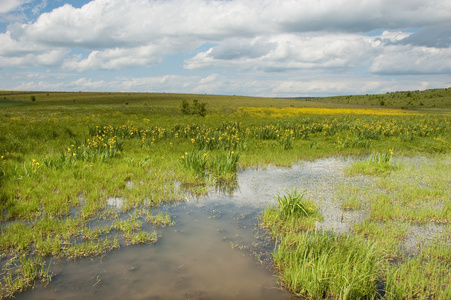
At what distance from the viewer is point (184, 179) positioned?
894cm

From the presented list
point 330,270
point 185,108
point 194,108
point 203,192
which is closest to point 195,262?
point 330,270

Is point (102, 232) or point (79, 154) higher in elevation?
point (79, 154)

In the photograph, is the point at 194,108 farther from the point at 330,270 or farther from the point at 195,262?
the point at 330,270

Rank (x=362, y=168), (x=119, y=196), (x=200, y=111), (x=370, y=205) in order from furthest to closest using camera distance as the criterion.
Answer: (x=200, y=111) → (x=362, y=168) → (x=119, y=196) → (x=370, y=205)

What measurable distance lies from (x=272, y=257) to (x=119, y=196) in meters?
4.53

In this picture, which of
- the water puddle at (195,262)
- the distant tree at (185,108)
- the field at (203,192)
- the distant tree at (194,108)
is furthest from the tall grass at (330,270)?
the distant tree at (185,108)

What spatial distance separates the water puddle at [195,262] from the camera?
3.89 meters

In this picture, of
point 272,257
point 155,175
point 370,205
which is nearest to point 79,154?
point 155,175

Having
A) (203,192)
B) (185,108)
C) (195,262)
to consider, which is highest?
(185,108)

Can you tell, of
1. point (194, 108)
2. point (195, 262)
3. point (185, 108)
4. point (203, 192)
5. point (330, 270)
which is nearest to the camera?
point (330, 270)

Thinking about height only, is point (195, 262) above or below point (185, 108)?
below

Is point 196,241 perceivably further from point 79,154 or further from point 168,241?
point 79,154

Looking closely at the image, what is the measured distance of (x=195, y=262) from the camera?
4605 mm

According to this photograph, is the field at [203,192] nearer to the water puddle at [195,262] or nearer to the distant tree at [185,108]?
the water puddle at [195,262]
